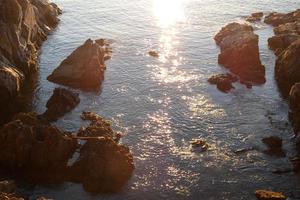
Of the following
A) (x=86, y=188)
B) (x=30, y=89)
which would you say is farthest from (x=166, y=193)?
(x=30, y=89)

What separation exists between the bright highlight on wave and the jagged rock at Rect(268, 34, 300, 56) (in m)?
27.9

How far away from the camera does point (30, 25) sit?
8394 cm

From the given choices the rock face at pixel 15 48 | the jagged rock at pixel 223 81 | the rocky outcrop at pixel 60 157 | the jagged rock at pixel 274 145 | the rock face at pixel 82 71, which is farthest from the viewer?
the rock face at pixel 82 71

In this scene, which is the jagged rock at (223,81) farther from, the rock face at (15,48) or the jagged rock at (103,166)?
the rock face at (15,48)

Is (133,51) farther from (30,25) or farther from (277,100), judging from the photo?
(277,100)

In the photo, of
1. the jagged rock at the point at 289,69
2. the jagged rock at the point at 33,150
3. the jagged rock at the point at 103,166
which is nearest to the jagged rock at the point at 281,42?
the jagged rock at the point at 289,69

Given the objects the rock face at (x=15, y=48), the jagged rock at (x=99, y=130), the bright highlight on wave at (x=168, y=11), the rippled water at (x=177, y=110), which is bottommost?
the bright highlight on wave at (x=168, y=11)

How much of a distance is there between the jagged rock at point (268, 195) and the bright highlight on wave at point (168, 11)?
67546 mm

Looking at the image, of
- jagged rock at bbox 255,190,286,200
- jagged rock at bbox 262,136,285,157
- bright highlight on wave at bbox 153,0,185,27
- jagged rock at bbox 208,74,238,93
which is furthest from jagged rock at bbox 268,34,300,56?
jagged rock at bbox 255,190,286,200

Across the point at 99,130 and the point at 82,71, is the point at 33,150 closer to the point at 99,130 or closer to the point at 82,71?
the point at 99,130

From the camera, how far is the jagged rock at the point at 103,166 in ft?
148

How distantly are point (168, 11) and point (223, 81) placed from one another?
53.5m

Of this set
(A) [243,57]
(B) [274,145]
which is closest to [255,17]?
(A) [243,57]

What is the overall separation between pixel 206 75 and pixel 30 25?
116 ft
